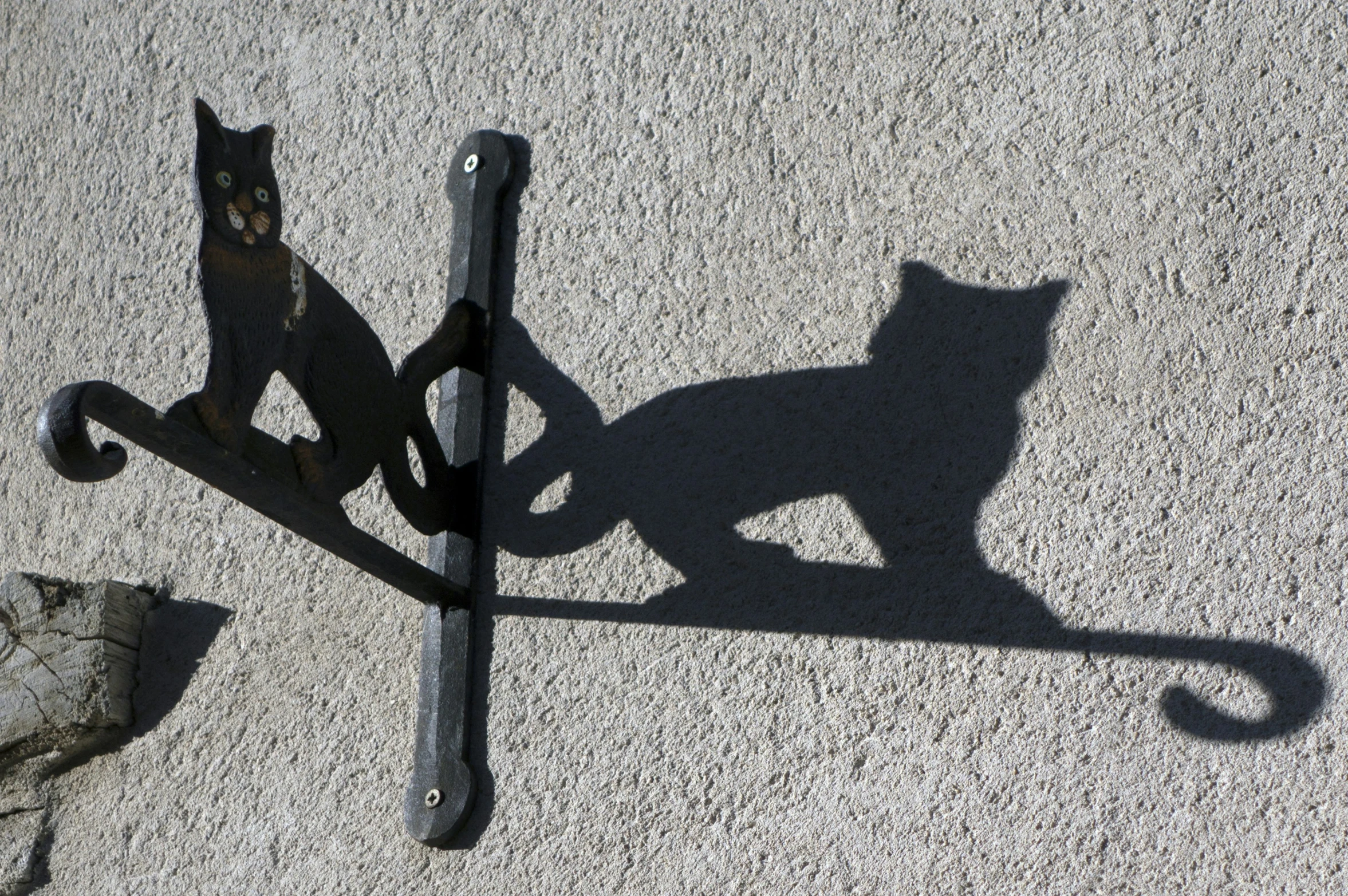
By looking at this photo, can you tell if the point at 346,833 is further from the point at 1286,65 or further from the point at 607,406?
the point at 1286,65

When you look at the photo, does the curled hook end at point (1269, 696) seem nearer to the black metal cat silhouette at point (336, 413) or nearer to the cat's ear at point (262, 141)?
the black metal cat silhouette at point (336, 413)

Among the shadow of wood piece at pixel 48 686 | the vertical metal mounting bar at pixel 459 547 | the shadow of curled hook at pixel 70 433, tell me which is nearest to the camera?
the shadow of curled hook at pixel 70 433

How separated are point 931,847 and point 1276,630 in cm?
30

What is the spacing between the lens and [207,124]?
95 centimetres

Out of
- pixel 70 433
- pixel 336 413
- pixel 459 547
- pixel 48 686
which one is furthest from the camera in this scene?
pixel 48 686

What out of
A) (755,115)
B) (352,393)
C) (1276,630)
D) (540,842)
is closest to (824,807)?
(540,842)

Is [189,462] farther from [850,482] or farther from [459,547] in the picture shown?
[850,482]

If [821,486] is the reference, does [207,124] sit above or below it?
above

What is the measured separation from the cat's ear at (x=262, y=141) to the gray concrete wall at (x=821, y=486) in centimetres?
33

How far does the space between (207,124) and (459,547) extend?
0.46 meters

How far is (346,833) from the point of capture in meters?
1.16

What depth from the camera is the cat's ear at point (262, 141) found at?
100 cm

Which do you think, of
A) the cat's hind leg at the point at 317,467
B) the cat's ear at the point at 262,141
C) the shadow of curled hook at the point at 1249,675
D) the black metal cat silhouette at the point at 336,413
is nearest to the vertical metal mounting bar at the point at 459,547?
the black metal cat silhouette at the point at 336,413

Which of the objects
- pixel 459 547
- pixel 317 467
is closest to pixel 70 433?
pixel 317 467
